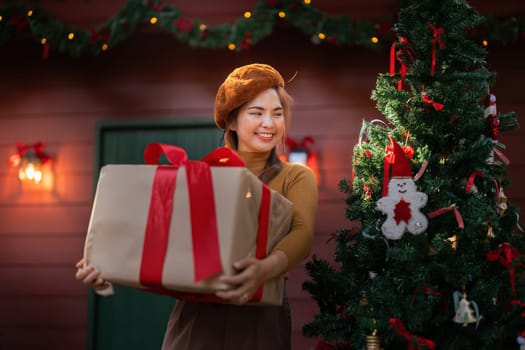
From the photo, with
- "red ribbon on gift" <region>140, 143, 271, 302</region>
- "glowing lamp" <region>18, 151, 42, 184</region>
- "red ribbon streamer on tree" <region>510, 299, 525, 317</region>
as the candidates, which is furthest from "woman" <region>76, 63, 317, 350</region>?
"glowing lamp" <region>18, 151, 42, 184</region>

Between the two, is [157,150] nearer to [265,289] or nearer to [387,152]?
[265,289]

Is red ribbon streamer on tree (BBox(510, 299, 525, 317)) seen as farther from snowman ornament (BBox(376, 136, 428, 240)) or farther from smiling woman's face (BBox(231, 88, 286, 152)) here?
smiling woman's face (BBox(231, 88, 286, 152))

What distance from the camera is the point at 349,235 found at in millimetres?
1786

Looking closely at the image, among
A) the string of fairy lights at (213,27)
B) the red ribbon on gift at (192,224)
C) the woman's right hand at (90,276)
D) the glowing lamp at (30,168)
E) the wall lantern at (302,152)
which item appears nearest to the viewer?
the red ribbon on gift at (192,224)

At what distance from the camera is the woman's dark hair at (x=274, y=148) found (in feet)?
5.19

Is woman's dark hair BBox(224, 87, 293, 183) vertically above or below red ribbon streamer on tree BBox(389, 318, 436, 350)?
above

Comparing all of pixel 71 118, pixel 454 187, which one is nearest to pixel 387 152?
pixel 454 187

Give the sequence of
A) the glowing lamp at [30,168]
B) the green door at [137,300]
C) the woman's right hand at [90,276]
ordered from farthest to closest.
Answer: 1. the glowing lamp at [30,168]
2. the green door at [137,300]
3. the woman's right hand at [90,276]

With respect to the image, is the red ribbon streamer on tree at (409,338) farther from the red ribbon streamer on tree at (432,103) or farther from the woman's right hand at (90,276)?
the woman's right hand at (90,276)

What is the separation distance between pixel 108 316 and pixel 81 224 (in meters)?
0.61

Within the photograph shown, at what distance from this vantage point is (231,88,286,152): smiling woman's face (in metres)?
1.57

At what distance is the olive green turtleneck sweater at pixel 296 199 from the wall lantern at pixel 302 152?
5.51 feet

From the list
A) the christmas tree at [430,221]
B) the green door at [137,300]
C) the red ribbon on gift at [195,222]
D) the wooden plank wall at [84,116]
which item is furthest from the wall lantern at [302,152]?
the red ribbon on gift at [195,222]

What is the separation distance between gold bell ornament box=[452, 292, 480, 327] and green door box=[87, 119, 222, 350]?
217 centimetres
